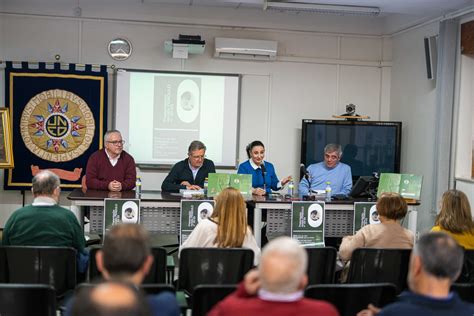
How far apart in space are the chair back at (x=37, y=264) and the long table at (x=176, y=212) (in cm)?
175

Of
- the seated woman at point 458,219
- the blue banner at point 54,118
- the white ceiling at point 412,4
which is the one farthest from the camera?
the blue banner at point 54,118

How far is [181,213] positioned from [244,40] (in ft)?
12.1

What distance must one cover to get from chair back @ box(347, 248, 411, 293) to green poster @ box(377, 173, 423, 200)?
197 centimetres

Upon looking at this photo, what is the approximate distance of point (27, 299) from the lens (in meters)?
2.67

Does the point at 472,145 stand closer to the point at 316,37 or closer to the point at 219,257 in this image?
the point at 316,37

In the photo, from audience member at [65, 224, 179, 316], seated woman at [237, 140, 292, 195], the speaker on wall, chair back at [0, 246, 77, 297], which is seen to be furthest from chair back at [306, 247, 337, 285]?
the speaker on wall

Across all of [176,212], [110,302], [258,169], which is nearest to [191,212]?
[176,212]

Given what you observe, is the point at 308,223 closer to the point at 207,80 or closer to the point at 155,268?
the point at 155,268

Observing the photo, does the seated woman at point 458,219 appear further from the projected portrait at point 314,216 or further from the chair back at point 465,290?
the projected portrait at point 314,216

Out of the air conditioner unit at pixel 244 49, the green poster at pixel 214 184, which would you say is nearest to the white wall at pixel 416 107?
the air conditioner unit at pixel 244 49

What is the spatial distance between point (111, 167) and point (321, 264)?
9.27ft

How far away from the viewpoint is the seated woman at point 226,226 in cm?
389

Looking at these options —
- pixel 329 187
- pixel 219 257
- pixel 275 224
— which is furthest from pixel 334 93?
pixel 219 257

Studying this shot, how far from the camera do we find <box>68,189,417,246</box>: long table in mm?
5414
